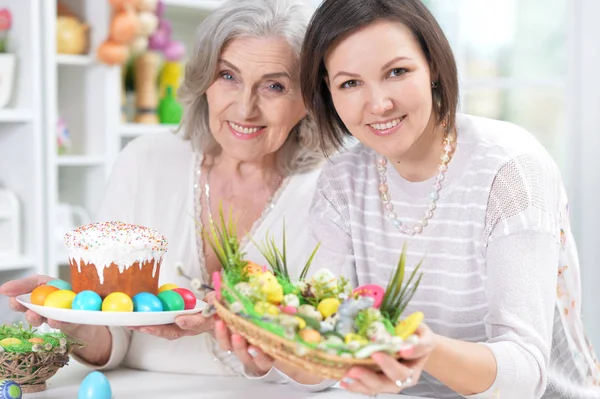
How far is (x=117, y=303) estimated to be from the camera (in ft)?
4.90

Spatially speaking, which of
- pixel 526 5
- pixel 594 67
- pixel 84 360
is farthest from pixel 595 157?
pixel 84 360

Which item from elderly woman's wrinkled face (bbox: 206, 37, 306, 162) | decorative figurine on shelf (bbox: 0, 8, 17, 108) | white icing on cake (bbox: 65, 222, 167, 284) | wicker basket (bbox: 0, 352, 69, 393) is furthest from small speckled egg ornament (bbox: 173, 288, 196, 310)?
decorative figurine on shelf (bbox: 0, 8, 17, 108)

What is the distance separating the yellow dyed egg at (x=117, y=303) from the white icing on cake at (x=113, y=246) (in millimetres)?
153

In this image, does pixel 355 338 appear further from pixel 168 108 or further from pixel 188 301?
pixel 168 108

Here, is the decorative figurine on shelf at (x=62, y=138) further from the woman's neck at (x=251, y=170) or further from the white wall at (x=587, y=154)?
the white wall at (x=587, y=154)

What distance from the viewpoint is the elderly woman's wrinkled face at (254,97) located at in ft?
5.92

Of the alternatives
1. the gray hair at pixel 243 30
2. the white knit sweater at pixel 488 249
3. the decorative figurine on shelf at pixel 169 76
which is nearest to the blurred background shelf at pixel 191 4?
the decorative figurine on shelf at pixel 169 76

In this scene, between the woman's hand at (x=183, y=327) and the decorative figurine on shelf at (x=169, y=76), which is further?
the decorative figurine on shelf at (x=169, y=76)

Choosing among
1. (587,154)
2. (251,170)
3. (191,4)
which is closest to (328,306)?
(251,170)

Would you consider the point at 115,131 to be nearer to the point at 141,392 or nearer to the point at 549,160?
the point at 141,392

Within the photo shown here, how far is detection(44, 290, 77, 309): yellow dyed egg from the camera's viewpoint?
1504mm

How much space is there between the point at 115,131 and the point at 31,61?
1.46 feet

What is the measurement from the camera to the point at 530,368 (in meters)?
1.38

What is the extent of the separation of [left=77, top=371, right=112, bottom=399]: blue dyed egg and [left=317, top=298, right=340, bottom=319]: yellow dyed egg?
0.45 meters
